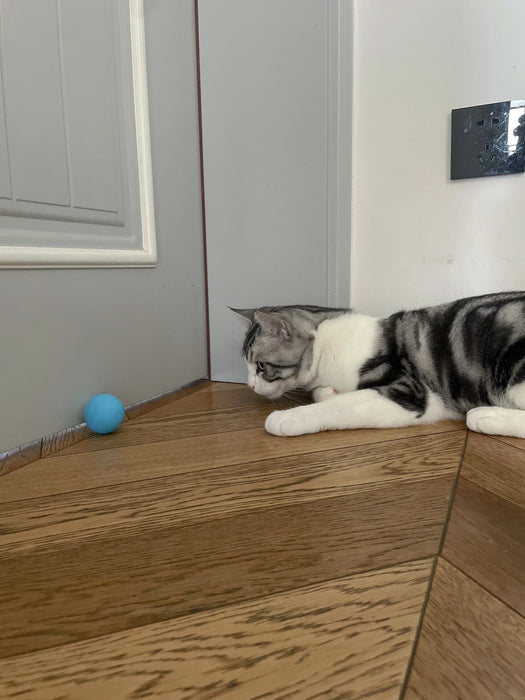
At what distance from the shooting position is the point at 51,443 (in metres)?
1.00

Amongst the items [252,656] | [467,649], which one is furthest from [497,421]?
[252,656]

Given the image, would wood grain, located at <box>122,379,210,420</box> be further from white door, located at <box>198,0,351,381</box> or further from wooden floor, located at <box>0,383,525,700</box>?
wooden floor, located at <box>0,383,525,700</box>

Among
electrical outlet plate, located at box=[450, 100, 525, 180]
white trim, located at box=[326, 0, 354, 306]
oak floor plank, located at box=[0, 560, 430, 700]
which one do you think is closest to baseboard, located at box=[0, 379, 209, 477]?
oak floor plank, located at box=[0, 560, 430, 700]

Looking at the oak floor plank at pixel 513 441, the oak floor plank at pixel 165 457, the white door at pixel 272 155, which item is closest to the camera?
the oak floor plank at pixel 165 457

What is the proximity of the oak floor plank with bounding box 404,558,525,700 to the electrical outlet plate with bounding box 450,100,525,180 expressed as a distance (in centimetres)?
110

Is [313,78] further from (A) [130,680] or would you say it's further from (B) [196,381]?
(A) [130,680]

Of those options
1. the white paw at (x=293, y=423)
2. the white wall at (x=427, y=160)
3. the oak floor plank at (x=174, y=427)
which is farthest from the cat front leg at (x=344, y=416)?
the white wall at (x=427, y=160)

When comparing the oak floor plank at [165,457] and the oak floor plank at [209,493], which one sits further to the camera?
the oak floor plank at [165,457]

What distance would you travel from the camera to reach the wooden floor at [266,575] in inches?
15.8

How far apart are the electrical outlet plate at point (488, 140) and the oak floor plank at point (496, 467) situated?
709 millimetres

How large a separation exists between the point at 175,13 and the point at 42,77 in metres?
0.52

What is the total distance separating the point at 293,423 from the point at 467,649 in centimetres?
62

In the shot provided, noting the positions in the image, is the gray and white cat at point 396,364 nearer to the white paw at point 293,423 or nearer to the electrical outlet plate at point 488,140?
the white paw at point 293,423

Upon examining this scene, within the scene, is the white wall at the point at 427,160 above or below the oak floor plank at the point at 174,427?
above
